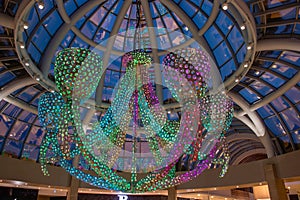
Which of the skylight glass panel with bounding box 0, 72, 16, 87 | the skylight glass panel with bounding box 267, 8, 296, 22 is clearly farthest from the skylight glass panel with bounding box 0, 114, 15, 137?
the skylight glass panel with bounding box 267, 8, 296, 22

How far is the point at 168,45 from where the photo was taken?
12.7 m

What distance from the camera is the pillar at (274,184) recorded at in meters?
11.2

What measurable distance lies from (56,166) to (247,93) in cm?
1115

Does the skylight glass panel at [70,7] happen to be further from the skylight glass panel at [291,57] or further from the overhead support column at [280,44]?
the skylight glass panel at [291,57]

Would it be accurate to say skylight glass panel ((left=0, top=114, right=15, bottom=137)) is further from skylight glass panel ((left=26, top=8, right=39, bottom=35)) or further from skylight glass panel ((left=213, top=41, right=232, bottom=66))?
skylight glass panel ((left=213, top=41, right=232, bottom=66))

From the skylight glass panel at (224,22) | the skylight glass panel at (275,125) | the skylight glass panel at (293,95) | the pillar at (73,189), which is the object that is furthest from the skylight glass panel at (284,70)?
Result: the pillar at (73,189)

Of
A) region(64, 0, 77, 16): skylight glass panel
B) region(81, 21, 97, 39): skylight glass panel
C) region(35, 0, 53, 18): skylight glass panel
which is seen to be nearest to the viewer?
region(35, 0, 53, 18): skylight glass panel

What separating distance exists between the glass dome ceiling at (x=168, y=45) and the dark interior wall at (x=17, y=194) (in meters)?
2.95

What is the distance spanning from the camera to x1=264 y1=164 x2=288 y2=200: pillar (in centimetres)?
1120

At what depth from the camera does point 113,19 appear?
1206 cm

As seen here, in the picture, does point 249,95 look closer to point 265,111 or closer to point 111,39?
point 265,111

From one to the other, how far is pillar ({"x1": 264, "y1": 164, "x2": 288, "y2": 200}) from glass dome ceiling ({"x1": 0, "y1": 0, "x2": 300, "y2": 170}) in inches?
55.2

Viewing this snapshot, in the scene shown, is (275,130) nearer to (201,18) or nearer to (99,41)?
(201,18)

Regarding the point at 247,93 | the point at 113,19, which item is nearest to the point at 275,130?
the point at 247,93
